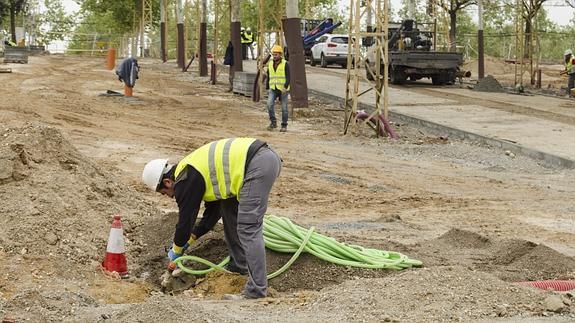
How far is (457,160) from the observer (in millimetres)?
17766

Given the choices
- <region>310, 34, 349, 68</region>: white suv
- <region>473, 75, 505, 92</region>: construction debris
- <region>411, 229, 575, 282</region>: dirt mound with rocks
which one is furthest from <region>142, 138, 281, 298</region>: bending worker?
<region>310, 34, 349, 68</region>: white suv

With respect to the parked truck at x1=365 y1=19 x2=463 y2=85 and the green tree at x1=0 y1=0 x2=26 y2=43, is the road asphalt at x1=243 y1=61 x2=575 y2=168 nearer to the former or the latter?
the parked truck at x1=365 y1=19 x2=463 y2=85

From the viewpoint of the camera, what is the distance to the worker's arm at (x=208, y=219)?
816 cm

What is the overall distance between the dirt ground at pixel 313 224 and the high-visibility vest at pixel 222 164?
35.8 inches

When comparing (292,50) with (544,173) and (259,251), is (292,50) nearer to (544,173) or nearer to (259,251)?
(544,173)

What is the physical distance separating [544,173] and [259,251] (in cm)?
983

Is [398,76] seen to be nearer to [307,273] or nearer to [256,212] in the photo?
[307,273]

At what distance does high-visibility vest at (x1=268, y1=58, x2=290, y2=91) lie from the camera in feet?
65.4

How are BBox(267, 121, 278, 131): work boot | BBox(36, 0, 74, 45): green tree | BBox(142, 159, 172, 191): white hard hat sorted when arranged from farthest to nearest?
1. BBox(36, 0, 74, 45): green tree
2. BBox(267, 121, 278, 131): work boot
3. BBox(142, 159, 172, 191): white hard hat

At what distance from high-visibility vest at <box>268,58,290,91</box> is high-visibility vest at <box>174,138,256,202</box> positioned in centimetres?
1256

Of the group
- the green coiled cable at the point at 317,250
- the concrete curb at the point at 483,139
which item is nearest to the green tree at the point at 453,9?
the concrete curb at the point at 483,139

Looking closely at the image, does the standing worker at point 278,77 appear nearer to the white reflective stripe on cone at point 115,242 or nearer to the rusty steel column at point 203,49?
the white reflective stripe on cone at point 115,242

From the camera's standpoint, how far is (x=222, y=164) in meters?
7.37

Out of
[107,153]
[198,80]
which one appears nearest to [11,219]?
[107,153]
